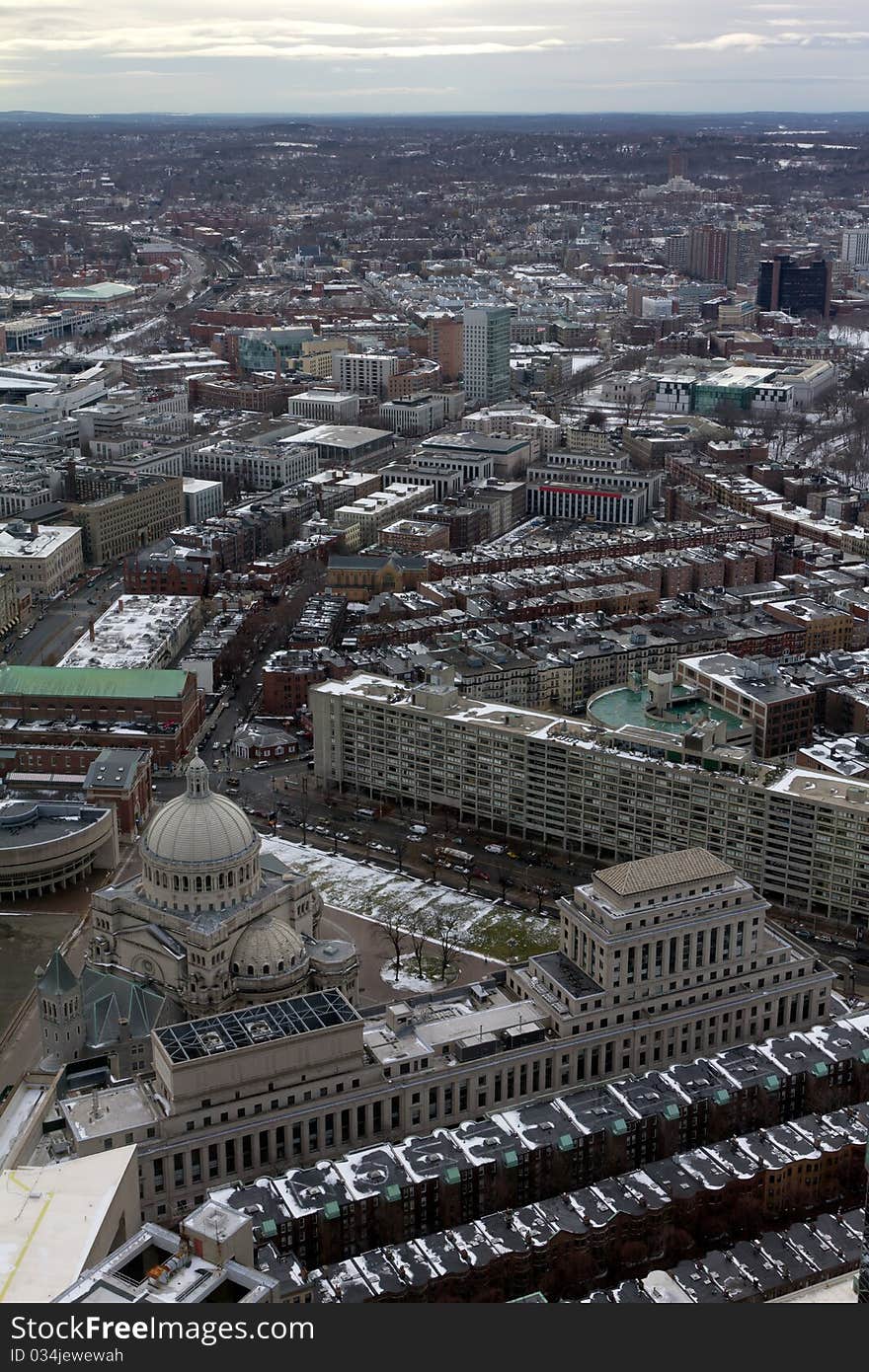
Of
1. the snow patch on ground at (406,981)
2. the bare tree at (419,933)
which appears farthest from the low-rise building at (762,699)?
the snow patch on ground at (406,981)

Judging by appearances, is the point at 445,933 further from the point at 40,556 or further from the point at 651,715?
the point at 40,556

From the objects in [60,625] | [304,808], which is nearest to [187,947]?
[304,808]

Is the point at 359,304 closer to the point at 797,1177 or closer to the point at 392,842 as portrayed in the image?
the point at 392,842

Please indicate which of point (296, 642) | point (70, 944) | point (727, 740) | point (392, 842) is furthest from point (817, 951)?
point (296, 642)

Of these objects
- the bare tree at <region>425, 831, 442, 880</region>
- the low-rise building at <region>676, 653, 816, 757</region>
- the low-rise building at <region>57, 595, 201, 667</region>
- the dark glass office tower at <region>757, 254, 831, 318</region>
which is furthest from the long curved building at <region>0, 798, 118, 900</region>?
the dark glass office tower at <region>757, 254, 831, 318</region>

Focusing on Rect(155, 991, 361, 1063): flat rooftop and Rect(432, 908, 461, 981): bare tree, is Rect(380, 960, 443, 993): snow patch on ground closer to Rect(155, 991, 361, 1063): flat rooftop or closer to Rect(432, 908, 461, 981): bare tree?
Rect(432, 908, 461, 981): bare tree

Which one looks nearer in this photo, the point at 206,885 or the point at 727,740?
the point at 206,885

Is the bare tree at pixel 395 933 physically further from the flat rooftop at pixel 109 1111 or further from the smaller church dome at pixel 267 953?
the flat rooftop at pixel 109 1111
